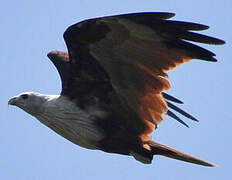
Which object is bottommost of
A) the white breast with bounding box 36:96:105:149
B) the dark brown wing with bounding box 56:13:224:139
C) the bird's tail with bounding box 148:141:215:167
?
the bird's tail with bounding box 148:141:215:167

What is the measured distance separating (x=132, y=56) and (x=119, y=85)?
1.62 feet

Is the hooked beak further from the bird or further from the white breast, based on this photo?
the white breast

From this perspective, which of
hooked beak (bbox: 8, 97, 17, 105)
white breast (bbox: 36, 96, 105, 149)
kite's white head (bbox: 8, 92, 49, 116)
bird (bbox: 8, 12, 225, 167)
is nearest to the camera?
bird (bbox: 8, 12, 225, 167)

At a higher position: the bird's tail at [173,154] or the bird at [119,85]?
the bird at [119,85]

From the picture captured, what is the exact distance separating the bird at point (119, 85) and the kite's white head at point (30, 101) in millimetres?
16

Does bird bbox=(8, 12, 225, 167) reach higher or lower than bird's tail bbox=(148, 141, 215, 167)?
higher

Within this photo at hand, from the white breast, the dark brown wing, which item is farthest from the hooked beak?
the dark brown wing

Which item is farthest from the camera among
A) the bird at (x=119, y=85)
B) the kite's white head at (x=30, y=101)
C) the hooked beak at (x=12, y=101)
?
the hooked beak at (x=12, y=101)

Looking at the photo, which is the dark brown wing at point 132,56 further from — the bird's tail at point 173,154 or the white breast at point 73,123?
the bird's tail at point 173,154

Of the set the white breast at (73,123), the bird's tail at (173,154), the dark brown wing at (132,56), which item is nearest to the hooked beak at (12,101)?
the white breast at (73,123)

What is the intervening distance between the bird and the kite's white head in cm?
2

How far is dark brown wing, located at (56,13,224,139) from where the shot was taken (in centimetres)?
968

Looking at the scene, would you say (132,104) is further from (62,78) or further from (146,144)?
(62,78)

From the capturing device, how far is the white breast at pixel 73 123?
10.5 meters
